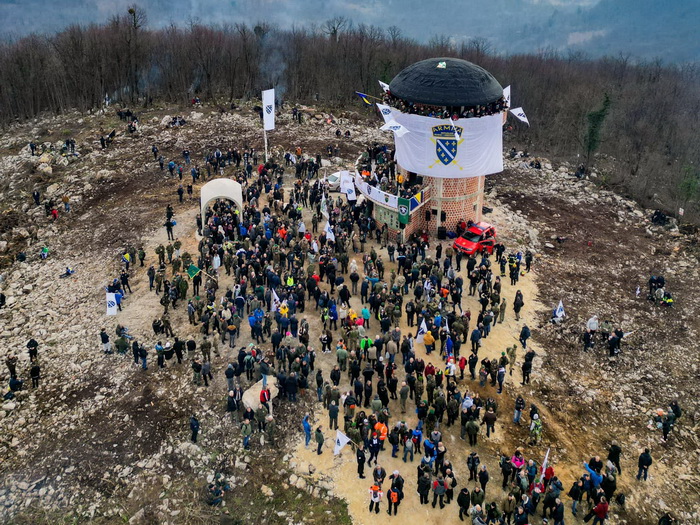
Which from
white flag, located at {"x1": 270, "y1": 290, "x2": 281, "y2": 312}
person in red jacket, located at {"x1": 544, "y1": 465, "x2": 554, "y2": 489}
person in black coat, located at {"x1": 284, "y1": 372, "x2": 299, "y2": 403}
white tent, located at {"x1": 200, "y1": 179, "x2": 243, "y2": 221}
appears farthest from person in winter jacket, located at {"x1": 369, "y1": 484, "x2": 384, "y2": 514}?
white tent, located at {"x1": 200, "y1": 179, "x2": 243, "y2": 221}

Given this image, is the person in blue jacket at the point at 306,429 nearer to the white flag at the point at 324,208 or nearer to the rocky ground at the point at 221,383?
the rocky ground at the point at 221,383

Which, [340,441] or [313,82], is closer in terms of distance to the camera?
[340,441]

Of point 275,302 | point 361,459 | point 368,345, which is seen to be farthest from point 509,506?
point 275,302

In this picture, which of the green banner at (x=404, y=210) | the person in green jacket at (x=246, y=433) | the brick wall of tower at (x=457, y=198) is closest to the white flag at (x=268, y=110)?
the green banner at (x=404, y=210)

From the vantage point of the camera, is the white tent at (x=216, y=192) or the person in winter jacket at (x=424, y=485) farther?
the white tent at (x=216, y=192)

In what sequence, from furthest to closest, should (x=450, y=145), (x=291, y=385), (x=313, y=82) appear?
(x=313, y=82) < (x=450, y=145) < (x=291, y=385)

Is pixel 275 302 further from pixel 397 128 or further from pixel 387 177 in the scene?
pixel 387 177

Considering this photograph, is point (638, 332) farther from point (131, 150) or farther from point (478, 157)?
point (131, 150)
